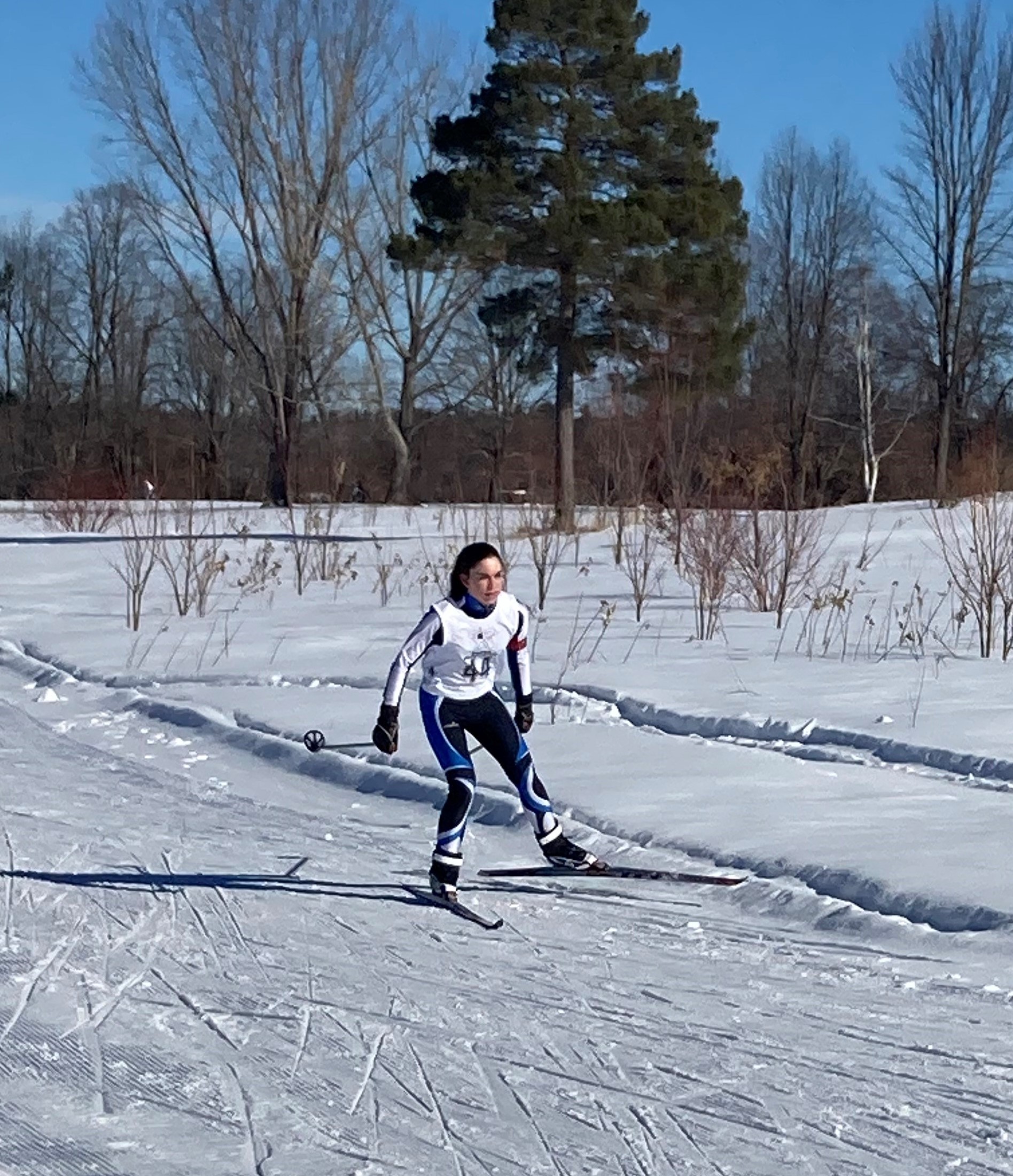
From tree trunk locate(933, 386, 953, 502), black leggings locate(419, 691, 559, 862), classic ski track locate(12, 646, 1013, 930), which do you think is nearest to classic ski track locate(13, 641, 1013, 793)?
classic ski track locate(12, 646, 1013, 930)

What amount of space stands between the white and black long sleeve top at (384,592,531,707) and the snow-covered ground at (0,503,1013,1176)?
894mm

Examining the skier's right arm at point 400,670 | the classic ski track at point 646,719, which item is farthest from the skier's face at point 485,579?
the classic ski track at point 646,719

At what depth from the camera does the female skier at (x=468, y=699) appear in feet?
22.1

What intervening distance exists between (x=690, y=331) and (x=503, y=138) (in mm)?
4390

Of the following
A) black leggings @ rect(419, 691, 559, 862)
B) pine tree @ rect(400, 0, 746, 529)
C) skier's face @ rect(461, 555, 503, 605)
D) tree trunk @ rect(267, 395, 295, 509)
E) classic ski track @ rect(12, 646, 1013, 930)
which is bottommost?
classic ski track @ rect(12, 646, 1013, 930)

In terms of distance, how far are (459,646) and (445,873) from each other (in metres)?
0.97

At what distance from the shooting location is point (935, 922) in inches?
245

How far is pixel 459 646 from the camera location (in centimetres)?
684

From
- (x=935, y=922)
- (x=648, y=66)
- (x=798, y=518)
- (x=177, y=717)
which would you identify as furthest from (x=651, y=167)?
(x=935, y=922)

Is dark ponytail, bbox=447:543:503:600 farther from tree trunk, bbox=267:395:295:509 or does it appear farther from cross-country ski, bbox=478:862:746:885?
tree trunk, bbox=267:395:295:509

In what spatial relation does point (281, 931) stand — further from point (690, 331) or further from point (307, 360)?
point (307, 360)

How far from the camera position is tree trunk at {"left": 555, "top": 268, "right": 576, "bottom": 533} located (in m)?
25.8

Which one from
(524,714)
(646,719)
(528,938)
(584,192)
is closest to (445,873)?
(528,938)

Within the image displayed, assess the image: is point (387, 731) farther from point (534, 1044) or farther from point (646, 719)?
point (646, 719)
